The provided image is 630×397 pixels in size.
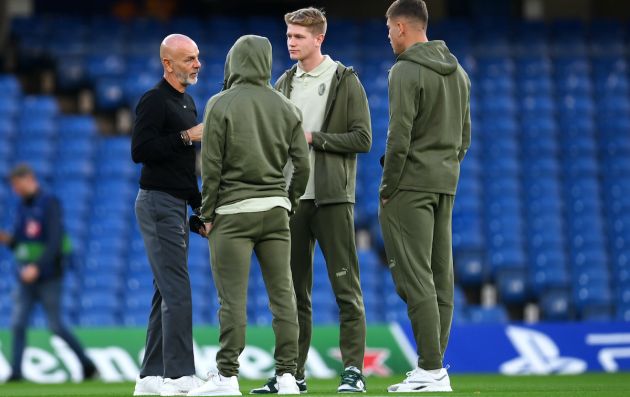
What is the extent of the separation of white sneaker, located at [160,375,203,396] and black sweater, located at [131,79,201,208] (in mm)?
1142

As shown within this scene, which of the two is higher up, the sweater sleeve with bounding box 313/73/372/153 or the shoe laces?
the sweater sleeve with bounding box 313/73/372/153

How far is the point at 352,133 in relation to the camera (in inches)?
310

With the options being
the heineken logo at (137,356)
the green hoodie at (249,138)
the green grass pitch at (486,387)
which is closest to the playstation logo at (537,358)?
the green grass pitch at (486,387)

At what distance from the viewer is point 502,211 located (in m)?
16.8

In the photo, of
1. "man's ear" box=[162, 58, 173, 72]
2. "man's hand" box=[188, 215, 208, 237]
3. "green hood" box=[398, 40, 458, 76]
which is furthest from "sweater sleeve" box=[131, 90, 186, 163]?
"green hood" box=[398, 40, 458, 76]

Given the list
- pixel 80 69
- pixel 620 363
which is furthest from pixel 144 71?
pixel 620 363

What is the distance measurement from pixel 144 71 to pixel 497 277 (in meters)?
6.33

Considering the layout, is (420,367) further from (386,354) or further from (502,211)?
(502,211)

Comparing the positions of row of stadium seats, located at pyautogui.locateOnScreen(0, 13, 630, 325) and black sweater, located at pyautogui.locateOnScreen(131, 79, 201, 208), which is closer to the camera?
black sweater, located at pyautogui.locateOnScreen(131, 79, 201, 208)

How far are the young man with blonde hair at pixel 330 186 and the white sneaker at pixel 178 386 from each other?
443 millimetres

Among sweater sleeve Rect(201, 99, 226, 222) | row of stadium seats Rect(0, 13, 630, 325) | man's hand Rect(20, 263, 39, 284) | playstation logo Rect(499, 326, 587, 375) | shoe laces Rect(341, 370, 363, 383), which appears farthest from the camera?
row of stadium seats Rect(0, 13, 630, 325)

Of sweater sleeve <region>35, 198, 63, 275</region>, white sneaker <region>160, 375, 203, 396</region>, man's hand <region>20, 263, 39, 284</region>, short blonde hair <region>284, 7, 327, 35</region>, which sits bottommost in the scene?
white sneaker <region>160, 375, 203, 396</region>

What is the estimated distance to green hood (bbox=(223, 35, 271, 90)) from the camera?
7340 mm

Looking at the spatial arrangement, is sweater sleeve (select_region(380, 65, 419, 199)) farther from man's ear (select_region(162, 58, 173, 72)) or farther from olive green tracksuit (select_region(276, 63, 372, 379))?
man's ear (select_region(162, 58, 173, 72))
